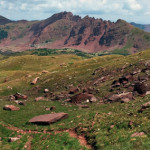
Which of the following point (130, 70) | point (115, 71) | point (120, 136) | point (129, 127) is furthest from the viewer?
point (115, 71)

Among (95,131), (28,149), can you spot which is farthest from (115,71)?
(28,149)

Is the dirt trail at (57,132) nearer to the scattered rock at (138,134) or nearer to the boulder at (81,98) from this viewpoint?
the scattered rock at (138,134)

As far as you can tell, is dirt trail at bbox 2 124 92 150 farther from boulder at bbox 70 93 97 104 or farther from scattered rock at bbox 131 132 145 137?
boulder at bbox 70 93 97 104

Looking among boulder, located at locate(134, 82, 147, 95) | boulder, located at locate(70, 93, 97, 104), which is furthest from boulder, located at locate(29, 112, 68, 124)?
boulder, located at locate(134, 82, 147, 95)

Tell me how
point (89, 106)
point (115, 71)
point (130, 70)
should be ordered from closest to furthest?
point (89, 106) < point (130, 70) < point (115, 71)

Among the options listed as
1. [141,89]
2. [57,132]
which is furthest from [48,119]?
[141,89]

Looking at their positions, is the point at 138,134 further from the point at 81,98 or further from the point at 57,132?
the point at 81,98

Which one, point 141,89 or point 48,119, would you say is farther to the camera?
point 141,89

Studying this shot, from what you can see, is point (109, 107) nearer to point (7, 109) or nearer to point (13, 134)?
point (13, 134)

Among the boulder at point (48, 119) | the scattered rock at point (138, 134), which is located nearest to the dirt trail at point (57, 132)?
the boulder at point (48, 119)

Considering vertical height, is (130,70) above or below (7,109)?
above

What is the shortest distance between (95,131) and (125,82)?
2735 cm

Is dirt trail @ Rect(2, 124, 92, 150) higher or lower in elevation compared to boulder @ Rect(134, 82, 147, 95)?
lower

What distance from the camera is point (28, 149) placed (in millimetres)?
28750
